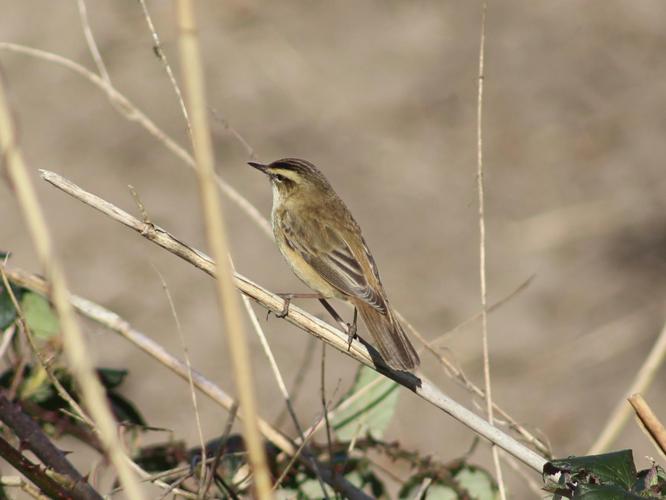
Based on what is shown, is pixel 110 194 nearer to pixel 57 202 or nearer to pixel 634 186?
pixel 57 202

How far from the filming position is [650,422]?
8.42 ft

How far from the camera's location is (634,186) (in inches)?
385

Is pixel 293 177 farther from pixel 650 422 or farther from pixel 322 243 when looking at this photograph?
pixel 650 422

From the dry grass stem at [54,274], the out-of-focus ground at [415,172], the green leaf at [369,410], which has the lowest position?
the dry grass stem at [54,274]

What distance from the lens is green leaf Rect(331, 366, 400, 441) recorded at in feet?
12.5

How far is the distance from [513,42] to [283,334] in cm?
447

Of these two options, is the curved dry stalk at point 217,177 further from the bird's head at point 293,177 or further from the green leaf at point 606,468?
the bird's head at point 293,177

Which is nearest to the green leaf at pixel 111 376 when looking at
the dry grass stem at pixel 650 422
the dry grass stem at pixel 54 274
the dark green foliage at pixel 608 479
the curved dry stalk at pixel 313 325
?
the curved dry stalk at pixel 313 325

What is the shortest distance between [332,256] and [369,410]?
141 cm

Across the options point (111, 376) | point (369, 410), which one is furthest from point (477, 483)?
point (111, 376)

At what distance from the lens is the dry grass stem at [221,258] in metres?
1.57

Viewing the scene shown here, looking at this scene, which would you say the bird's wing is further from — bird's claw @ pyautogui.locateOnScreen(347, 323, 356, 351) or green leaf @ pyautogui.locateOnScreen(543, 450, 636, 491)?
green leaf @ pyautogui.locateOnScreen(543, 450, 636, 491)

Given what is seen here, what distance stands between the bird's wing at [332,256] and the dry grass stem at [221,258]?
9.84 ft

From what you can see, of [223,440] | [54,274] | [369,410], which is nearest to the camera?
[54,274]
